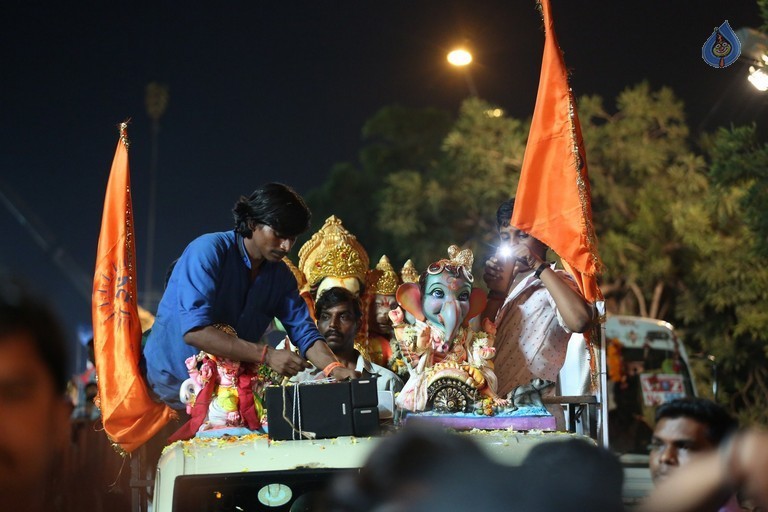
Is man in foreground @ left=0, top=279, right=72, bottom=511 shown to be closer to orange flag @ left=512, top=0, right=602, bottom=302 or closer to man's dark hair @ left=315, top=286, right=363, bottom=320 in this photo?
orange flag @ left=512, top=0, right=602, bottom=302

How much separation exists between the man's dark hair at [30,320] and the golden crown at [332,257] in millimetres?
5208

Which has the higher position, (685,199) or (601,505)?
(685,199)

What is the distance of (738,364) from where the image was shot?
18.2 metres

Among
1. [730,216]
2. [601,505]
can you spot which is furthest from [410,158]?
[601,505]

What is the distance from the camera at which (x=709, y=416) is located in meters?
3.29

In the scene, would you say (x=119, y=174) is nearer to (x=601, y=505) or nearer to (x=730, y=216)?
(x=601, y=505)

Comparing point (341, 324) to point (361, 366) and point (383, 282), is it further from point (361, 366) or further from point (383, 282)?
point (383, 282)

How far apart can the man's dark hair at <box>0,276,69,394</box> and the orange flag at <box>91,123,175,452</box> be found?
3.85 m

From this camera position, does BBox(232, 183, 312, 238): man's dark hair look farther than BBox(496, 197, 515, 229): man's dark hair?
No

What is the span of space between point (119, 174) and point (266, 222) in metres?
1.29
